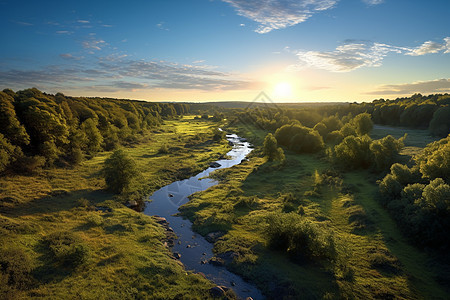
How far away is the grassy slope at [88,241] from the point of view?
18719mm

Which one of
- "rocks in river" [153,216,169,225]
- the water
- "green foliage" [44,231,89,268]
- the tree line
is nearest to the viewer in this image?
"green foliage" [44,231,89,268]

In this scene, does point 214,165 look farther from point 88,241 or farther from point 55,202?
point 88,241

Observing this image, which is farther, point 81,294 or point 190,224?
point 190,224

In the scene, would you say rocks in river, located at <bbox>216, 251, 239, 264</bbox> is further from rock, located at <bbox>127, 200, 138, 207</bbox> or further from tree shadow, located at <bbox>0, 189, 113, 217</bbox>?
tree shadow, located at <bbox>0, 189, 113, 217</bbox>

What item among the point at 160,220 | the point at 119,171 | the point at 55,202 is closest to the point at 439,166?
the point at 160,220

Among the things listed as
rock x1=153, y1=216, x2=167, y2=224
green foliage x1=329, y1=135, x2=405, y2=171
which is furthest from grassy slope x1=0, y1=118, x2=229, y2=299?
green foliage x1=329, y1=135, x2=405, y2=171

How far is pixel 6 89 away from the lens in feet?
168

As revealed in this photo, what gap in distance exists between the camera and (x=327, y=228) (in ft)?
89.5

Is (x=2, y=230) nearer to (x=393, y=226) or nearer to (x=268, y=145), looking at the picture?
(x=393, y=226)

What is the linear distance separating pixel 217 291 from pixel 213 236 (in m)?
9.02

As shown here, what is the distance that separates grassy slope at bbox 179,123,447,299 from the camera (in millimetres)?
19469

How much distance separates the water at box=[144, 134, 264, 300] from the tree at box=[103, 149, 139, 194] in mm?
5584

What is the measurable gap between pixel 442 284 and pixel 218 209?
25045 mm

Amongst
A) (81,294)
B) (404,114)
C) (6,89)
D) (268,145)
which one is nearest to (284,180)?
(268,145)
